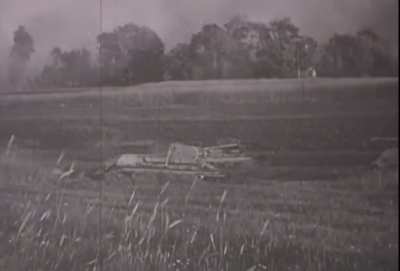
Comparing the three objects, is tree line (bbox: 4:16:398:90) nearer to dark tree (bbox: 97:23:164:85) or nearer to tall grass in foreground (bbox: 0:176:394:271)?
dark tree (bbox: 97:23:164:85)

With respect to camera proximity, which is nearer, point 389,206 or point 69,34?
point 389,206

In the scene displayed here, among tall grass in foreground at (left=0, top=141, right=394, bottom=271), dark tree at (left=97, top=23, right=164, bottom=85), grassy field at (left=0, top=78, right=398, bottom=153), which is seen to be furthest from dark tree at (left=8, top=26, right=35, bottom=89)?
tall grass in foreground at (left=0, top=141, right=394, bottom=271)

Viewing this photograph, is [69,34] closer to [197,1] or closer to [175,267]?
[197,1]

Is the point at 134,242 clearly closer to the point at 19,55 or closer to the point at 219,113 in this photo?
the point at 219,113

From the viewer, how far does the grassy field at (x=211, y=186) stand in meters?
3.32

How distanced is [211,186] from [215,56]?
73 centimetres

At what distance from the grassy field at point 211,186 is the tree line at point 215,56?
0.22 ft

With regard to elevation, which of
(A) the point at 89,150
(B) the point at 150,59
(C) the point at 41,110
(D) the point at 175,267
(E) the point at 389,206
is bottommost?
(D) the point at 175,267

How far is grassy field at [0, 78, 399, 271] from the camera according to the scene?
332cm

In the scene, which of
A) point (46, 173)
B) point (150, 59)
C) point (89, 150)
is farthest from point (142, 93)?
point (46, 173)

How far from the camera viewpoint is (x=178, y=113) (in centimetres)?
364

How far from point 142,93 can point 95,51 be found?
0.36m

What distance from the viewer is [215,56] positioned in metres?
3.53

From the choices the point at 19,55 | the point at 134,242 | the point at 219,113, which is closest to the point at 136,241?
the point at 134,242
